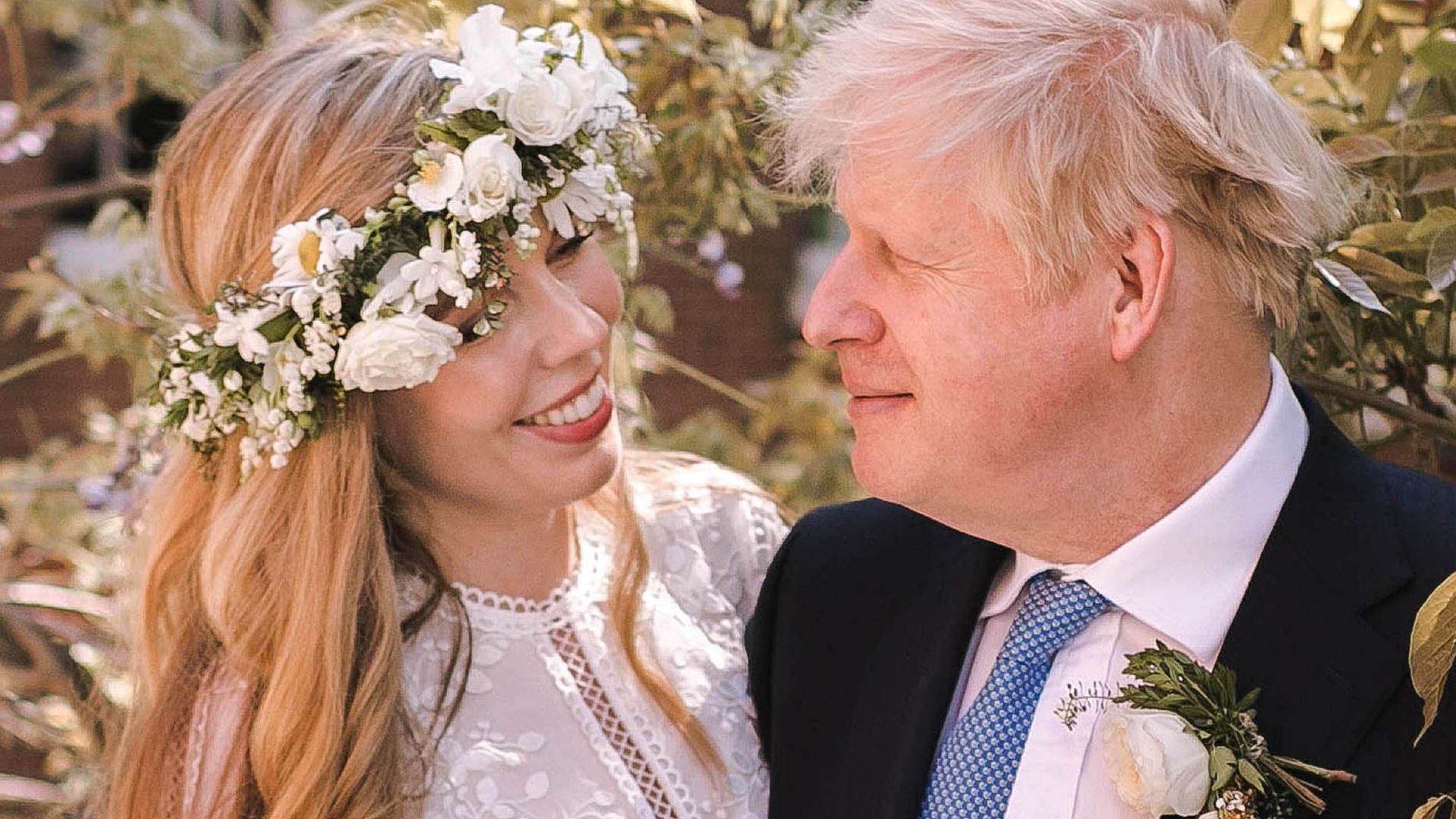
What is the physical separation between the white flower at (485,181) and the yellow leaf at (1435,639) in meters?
1.28

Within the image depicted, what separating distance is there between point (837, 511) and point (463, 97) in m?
0.83

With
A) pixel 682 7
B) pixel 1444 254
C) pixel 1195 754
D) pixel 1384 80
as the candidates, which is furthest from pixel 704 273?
pixel 1195 754

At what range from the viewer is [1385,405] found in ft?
7.79

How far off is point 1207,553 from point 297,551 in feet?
4.19

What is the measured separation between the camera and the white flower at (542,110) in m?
2.32

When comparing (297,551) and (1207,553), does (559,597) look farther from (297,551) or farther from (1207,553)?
(1207,553)

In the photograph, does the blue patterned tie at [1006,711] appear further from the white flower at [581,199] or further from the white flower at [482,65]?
the white flower at [482,65]

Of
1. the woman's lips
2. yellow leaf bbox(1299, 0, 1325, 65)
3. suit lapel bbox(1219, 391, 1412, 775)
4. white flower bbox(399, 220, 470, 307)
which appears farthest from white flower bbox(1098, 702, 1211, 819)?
yellow leaf bbox(1299, 0, 1325, 65)

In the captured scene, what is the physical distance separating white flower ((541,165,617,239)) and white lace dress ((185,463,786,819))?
0.59m

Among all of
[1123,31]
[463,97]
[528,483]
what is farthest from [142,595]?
[1123,31]

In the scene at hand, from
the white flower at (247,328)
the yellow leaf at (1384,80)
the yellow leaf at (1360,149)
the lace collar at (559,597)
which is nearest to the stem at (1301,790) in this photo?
the yellow leaf at (1360,149)

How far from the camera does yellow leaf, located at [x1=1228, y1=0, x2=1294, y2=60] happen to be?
92.4 inches

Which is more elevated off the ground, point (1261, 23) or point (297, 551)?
point (1261, 23)

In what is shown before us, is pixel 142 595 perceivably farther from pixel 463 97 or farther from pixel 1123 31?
pixel 1123 31
